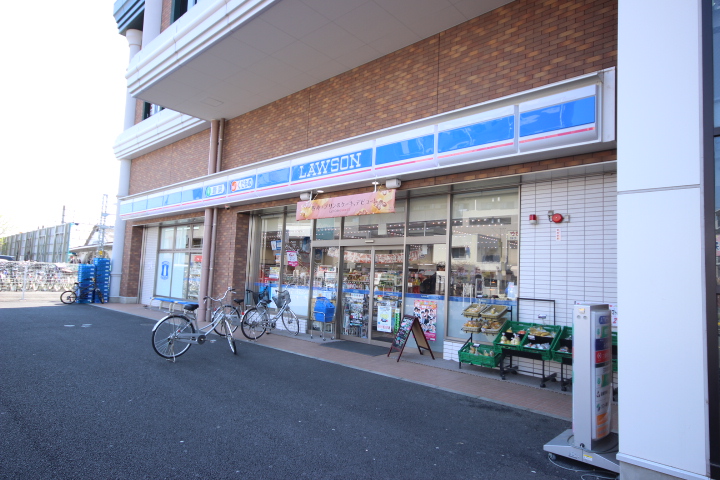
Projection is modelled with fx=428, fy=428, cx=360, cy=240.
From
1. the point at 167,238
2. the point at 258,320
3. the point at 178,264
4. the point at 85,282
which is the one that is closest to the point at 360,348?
the point at 258,320

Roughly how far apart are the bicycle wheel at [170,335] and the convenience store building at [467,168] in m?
3.69

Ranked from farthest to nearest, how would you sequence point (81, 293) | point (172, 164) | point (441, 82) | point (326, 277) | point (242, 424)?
point (81, 293)
point (172, 164)
point (326, 277)
point (441, 82)
point (242, 424)

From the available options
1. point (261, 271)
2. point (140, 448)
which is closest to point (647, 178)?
point (140, 448)

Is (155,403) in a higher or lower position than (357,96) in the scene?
lower

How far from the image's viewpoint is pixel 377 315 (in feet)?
31.5

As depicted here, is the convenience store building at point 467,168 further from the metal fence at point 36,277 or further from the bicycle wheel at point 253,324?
the metal fence at point 36,277

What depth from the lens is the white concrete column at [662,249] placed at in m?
3.17

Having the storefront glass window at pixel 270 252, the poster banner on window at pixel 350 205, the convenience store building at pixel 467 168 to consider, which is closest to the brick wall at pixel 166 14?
the convenience store building at pixel 467 168

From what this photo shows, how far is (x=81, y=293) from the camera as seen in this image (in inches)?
672

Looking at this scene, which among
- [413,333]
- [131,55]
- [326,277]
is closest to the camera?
[413,333]

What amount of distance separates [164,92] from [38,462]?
1008 cm

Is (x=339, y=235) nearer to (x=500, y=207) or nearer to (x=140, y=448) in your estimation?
(x=500, y=207)

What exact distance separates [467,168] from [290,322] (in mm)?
6592

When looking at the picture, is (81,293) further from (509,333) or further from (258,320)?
(509,333)
